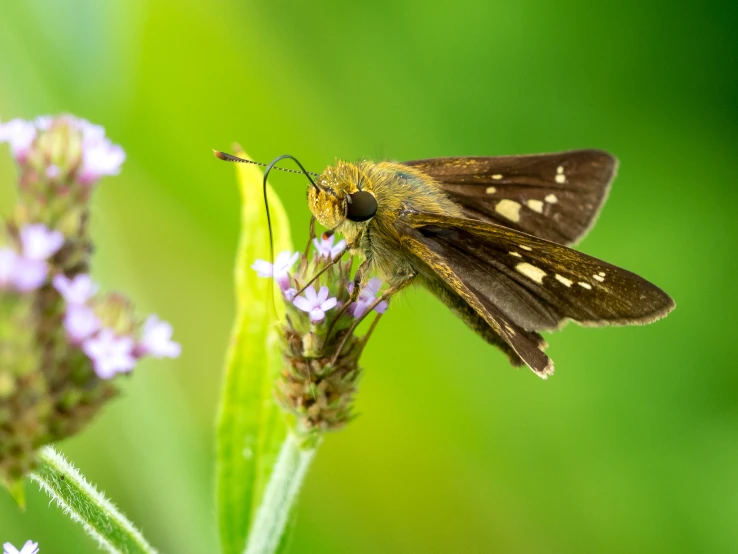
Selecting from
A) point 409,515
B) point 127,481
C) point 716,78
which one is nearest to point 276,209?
point 127,481

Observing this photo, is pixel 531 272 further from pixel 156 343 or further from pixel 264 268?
pixel 156 343

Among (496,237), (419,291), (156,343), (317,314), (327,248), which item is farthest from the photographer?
(419,291)

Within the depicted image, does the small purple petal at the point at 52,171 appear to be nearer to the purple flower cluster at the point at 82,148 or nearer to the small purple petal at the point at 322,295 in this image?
the purple flower cluster at the point at 82,148

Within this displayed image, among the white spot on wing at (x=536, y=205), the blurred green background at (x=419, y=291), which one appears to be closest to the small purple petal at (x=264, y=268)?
the blurred green background at (x=419, y=291)

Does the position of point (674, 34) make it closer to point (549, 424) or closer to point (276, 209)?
point (549, 424)

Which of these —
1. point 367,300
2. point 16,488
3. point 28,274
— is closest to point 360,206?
point 367,300

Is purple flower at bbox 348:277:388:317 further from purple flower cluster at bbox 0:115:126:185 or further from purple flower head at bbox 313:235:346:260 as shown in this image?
purple flower cluster at bbox 0:115:126:185

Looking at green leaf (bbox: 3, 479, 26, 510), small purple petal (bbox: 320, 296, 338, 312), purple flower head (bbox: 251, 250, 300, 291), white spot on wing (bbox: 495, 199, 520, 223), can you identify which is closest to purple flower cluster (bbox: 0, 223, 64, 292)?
green leaf (bbox: 3, 479, 26, 510)
